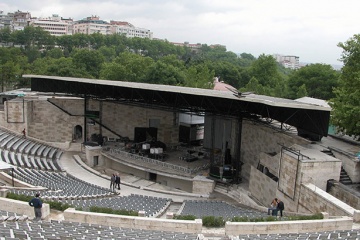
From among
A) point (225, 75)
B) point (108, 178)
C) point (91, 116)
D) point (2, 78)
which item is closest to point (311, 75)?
point (225, 75)

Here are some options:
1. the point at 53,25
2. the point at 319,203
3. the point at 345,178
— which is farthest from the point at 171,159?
the point at 53,25

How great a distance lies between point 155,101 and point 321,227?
74.0 ft

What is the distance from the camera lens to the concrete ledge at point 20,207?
1494cm

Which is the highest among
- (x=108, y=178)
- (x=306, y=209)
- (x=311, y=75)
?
(x=311, y=75)

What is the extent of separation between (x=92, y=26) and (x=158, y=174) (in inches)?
6789

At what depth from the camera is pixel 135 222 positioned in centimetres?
1427

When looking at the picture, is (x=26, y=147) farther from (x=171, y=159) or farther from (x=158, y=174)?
(x=171, y=159)

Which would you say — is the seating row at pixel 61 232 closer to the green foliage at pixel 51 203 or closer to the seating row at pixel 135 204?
the green foliage at pixel 51 203

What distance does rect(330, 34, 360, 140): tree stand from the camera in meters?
23.9

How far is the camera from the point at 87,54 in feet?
250

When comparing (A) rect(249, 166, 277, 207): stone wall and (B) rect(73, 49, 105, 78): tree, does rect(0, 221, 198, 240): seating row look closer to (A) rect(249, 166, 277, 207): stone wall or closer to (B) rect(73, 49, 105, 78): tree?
(A) rect(249, 166, 277, 207): stone wall

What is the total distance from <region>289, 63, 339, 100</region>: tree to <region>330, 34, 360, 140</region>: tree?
33160 mm

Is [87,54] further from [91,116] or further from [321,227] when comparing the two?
[321,227]

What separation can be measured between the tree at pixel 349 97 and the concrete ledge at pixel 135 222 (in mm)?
14929
